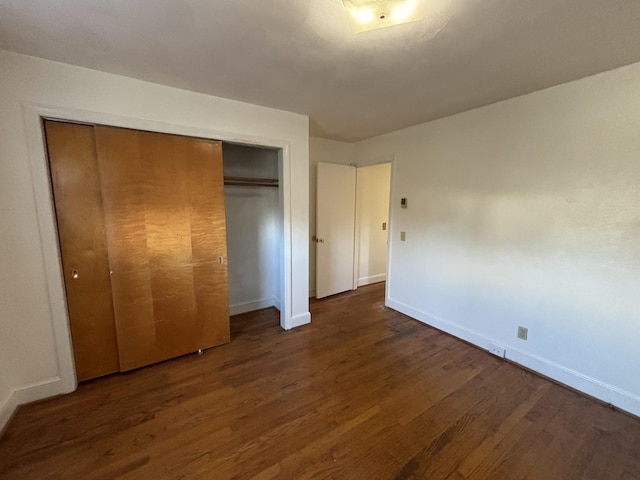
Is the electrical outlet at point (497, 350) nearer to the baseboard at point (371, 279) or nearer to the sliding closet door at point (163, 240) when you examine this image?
the baseboard at point (371, 279)

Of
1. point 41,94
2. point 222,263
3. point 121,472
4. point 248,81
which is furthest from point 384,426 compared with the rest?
point 41,94

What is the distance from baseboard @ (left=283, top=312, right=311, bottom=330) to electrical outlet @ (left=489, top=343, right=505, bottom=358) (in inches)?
75.9

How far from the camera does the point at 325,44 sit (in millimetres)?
1560

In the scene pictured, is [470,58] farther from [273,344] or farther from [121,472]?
[121,472]

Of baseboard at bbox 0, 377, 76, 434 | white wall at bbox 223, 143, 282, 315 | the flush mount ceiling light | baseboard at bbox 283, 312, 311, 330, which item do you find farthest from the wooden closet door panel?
the flush mount ceiling light

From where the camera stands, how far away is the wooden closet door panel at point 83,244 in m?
1.92

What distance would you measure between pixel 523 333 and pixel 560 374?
14.5 inches

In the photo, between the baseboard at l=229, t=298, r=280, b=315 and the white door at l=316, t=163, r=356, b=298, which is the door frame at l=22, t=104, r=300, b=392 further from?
the white door at l=316, t=163, r=356, b=298

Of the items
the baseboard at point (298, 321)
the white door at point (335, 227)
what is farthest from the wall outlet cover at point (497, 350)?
the white door at point (335, 227)

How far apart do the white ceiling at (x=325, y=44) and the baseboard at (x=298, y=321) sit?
2333mm

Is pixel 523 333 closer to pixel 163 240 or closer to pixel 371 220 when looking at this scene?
pixel 371 220

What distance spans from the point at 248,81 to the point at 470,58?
1588mm

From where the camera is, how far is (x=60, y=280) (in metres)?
1.94

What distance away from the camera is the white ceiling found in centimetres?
129
